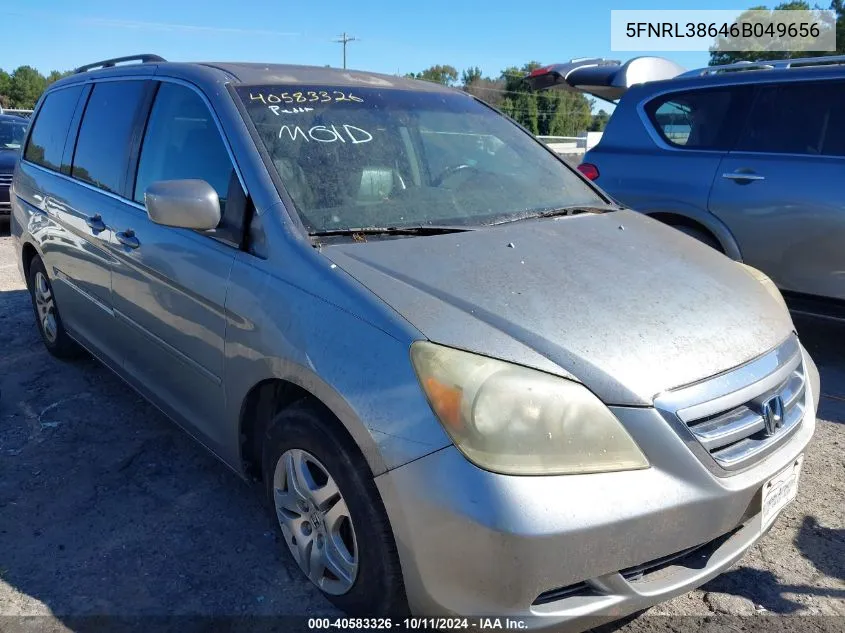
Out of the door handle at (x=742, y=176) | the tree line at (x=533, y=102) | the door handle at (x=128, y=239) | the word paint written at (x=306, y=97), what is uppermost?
the tree line at (x=533, y=102)

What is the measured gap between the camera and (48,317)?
14.9 ft

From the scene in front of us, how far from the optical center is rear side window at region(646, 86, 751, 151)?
4.85m

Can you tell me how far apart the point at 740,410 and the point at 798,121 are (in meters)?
3.39

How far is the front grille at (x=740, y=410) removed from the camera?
73.6 inches

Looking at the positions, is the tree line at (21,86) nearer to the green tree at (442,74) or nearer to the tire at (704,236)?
the green tree at (442,74)

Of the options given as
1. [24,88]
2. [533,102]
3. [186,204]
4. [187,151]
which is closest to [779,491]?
[186,204]

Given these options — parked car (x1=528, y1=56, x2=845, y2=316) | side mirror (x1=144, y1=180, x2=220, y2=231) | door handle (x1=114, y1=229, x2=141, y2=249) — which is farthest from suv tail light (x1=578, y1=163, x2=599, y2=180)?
side mirror (x1=144, y1=180, x2=220, y2=231)

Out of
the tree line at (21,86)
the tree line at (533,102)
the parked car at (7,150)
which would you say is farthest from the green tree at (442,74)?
the parked car at (7,150)

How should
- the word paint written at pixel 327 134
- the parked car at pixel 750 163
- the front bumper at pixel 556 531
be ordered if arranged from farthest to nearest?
1. the parked car at pixel 750 163
2. the word paint written at pixel 327 134
3. the front bumper at pixel 556 531

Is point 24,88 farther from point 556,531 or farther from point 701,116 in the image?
point 556,531

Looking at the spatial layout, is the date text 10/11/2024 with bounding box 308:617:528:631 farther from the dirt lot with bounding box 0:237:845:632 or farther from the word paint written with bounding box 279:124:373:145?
the word paint written with bounding box 279:124:373:145

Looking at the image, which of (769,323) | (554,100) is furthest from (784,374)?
(554,100)

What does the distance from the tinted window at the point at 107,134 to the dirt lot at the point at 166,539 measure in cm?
129

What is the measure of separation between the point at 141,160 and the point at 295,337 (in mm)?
1656
